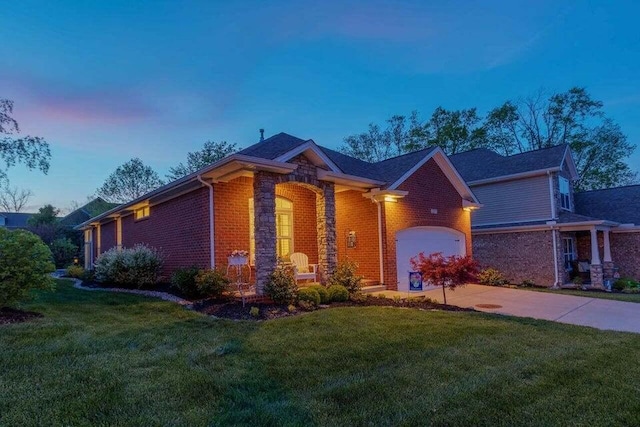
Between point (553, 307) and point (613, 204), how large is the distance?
41.7 feet

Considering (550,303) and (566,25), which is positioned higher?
(566,25)

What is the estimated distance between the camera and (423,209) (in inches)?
530

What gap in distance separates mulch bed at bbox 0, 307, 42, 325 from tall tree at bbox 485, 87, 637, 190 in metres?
31.2

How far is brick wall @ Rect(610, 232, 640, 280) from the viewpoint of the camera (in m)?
16.5

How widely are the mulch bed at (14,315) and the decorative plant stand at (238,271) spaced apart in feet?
12.4

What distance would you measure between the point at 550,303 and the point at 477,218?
31.3ft

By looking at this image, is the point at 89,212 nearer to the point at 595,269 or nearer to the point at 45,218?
the point at 45,218

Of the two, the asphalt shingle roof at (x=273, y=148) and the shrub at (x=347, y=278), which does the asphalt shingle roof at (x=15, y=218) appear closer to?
the asphalt shingle roof at (x=273, y=148)

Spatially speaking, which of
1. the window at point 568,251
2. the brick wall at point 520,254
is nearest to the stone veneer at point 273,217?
the brick wall at point 520,254

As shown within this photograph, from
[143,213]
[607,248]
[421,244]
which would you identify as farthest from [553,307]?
[143,213]

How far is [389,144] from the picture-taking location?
106 ft

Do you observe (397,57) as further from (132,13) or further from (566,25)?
(132,13)

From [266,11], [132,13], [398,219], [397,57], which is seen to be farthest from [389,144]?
[132,13]

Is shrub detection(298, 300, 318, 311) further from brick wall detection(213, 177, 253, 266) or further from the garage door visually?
the garage door
